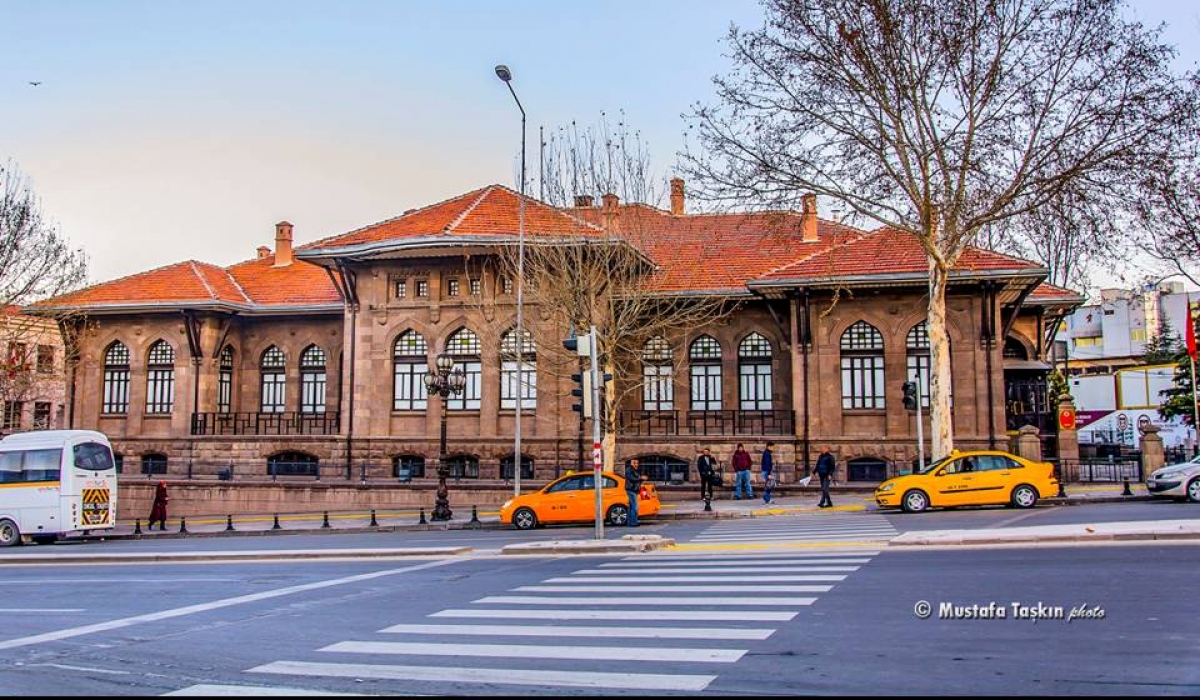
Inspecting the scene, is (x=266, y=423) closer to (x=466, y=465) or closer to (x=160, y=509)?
(x=466, y=465)

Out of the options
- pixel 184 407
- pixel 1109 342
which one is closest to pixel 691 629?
pixel 184 407

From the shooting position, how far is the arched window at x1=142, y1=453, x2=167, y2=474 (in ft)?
130

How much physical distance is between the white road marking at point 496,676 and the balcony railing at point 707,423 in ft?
85.0

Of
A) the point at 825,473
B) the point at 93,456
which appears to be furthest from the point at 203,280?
the point at 825,473

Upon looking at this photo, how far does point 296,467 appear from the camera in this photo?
36344 mm

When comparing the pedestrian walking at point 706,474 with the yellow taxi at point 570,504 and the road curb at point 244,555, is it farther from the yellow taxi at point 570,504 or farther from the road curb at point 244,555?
the road curb at point 244,555

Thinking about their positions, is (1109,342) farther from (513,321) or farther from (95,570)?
(95,570)

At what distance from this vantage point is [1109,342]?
84500mm

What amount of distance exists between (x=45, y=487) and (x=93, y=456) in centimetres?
161

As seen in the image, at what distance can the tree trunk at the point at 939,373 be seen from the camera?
27000mm

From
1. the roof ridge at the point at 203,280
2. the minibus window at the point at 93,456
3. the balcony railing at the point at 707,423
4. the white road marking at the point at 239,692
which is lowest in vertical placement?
the white road marking at the point at 239,692

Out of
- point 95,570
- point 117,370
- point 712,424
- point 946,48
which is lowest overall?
point 95,570

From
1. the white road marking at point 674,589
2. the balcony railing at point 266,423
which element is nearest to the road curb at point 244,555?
the white road marking at point 674,589

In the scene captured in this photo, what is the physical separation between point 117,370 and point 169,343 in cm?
297
